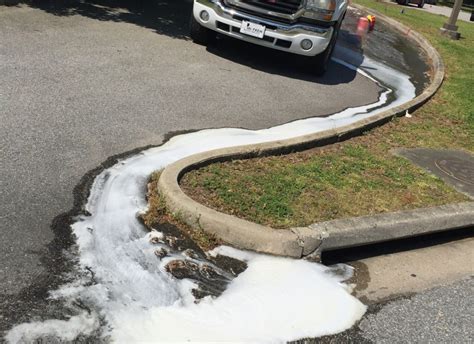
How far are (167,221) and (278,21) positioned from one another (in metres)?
4.72

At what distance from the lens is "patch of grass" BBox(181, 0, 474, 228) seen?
155 inches

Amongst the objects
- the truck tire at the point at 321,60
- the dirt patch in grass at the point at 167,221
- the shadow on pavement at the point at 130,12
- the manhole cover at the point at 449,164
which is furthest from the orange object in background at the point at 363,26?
the dirt patch in grass at the point at 167,221

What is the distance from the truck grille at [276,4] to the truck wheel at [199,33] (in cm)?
80

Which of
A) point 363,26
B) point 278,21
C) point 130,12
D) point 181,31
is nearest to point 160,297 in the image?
point 278,21

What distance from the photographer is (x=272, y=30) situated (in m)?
7.46

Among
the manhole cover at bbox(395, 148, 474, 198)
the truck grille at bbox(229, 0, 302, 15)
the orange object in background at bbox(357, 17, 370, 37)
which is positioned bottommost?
the manhole cover at bbox(395, 148, 474, 198)

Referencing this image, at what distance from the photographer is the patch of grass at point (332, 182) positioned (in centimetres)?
394

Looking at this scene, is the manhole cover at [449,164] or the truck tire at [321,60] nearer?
the manhole cover at [449,164]

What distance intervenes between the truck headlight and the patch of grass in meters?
2.00

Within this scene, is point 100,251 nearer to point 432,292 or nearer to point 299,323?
point 299,323

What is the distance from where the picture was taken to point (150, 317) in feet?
9.21

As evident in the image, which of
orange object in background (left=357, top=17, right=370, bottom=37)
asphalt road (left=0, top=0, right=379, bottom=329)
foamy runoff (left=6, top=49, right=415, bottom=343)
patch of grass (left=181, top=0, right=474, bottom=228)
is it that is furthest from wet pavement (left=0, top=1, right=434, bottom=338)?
orange object in background (left=357, top=17, right=370, bottom=37)

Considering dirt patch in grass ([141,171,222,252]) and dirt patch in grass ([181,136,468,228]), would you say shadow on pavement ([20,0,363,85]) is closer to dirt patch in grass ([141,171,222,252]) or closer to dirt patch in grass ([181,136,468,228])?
dirt patch in grass ([181,136,468,228])

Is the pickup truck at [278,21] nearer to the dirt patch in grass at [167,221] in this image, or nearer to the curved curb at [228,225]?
the curved curb at [228,225]
